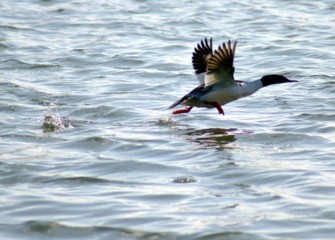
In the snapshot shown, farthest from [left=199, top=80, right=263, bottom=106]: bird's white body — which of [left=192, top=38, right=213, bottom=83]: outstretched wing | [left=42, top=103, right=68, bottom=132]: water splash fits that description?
[left=42, top=103, right=68, bottom=132]: water splash

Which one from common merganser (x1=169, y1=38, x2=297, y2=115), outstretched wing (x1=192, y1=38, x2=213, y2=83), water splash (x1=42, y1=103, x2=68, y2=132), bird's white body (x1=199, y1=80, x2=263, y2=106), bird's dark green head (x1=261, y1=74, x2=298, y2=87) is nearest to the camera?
water splash (x1=42, y1=103, x2=68, y2=132)

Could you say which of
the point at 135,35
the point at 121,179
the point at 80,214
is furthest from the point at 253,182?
the point at 135,35

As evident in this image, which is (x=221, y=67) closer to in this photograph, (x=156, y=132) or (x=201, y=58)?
(x=201, y=58)

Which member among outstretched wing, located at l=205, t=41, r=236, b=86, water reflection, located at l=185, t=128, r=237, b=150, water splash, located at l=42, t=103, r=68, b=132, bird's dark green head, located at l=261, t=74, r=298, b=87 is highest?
outstretched wing, located at l=205, t=41, r=236, b=86

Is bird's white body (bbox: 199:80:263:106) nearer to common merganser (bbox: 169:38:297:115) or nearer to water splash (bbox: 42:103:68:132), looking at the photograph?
common merganser (bbox: 169:38:297:115)

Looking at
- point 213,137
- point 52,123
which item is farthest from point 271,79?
point 52,123

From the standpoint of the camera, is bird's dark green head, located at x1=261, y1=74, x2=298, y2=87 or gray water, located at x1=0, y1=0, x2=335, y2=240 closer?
gray water, located at x1=0, y1=0, x2=335, y2=240

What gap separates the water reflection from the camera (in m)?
10.6

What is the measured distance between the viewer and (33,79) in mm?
14609

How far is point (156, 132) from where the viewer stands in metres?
11.3

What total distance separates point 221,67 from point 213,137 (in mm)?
910

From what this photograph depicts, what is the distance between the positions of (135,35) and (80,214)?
11.4 metres

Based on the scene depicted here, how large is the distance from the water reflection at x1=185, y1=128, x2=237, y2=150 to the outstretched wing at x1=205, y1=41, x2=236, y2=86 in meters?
0.61

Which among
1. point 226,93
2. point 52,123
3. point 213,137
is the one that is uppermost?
point 226,93
